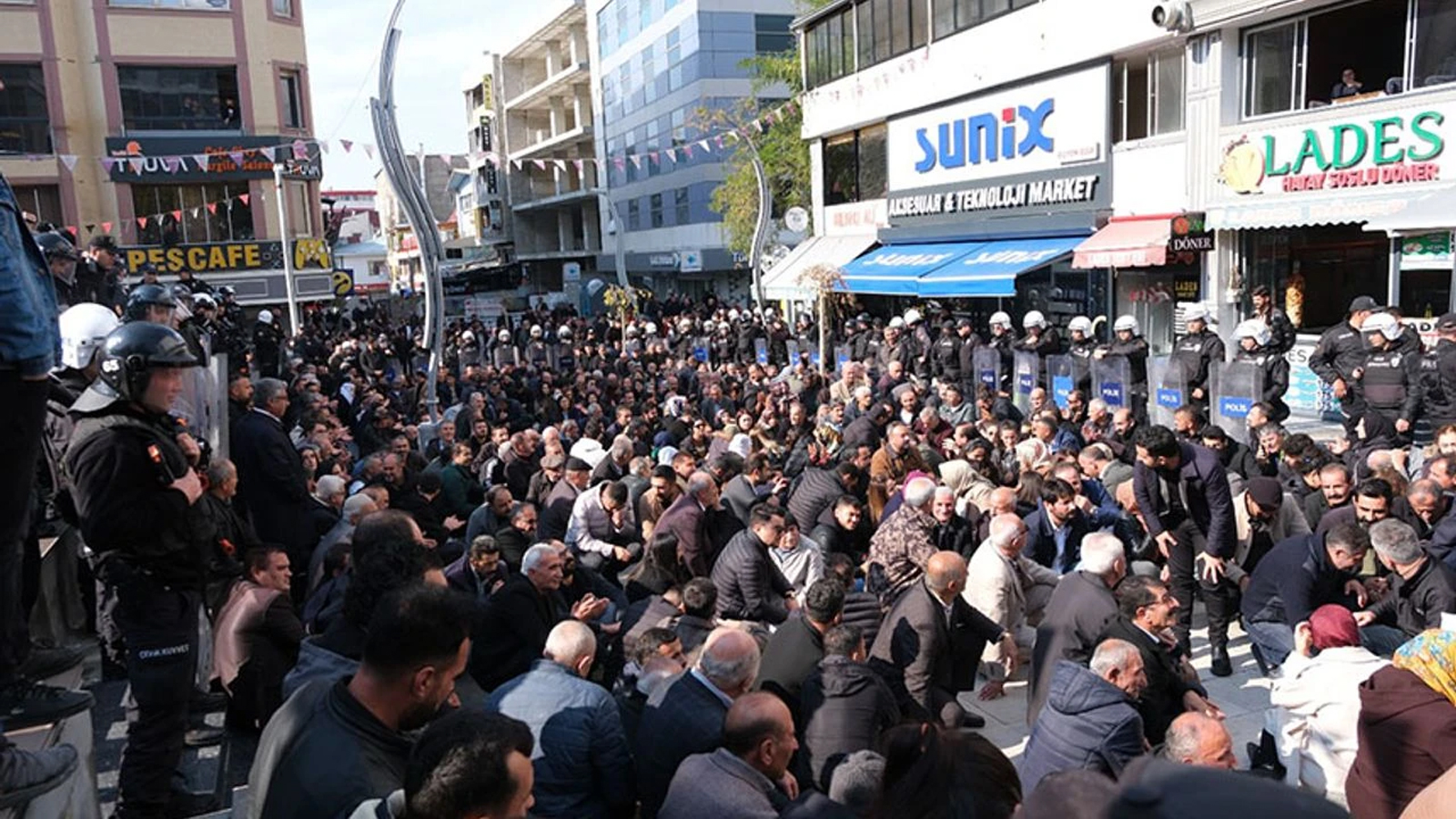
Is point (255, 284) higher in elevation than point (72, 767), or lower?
higher

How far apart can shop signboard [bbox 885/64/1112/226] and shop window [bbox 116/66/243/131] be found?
19359 millimetres

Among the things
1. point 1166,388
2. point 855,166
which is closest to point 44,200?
point 855,166

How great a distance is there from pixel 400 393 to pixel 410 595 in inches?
627

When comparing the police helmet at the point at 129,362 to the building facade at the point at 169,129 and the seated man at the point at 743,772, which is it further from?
the building facade at the point at 169,129

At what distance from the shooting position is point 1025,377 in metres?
13.7

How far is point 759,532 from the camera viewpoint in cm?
667

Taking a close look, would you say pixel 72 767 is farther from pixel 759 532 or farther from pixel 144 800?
pixel 759 532

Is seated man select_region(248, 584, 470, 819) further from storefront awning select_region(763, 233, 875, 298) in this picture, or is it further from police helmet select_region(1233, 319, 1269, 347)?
storefront awning select_region(763, 233, 875, 298)

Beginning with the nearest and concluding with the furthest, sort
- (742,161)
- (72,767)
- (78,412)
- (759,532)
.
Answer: (72,767)
(78,412)
(759,532)
(742,161)

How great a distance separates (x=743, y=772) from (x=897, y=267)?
63.3 ft

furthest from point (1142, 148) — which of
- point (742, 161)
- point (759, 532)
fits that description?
point (742, 161)

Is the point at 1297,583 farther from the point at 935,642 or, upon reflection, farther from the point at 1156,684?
the point at 935,642

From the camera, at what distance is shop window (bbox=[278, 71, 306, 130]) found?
29.8m

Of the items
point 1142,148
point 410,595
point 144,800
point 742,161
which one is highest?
point 742,161
